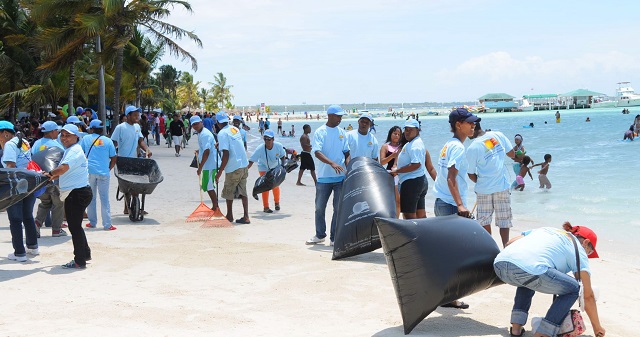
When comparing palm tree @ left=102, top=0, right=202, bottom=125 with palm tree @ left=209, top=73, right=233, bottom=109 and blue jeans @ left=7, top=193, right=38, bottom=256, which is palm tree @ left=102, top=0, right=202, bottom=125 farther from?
palm tree @ left=209, top=73, right=233, bottom=109

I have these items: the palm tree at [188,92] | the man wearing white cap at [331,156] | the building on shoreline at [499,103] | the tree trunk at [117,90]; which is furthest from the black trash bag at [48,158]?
the building on shoreline at [499,103]

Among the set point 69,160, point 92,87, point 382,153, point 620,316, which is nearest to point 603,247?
point 382,153

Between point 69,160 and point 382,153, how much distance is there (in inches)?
145

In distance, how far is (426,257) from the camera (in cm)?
500

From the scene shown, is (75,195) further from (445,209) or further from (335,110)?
(445,209)

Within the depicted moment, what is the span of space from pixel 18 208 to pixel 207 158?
12.1ft

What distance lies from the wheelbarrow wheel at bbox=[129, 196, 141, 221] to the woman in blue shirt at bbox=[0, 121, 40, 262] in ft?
8.56

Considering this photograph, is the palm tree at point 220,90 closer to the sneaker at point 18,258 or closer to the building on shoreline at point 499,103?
the building on shoreline at point 499,103

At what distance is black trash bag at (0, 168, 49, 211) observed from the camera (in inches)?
270

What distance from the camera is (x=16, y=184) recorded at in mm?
6887

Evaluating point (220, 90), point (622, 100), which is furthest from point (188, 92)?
point (622, 100)

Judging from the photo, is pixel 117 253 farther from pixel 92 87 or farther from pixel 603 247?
pixel 92 87

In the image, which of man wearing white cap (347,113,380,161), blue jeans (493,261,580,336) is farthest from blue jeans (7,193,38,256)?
blue jeans (493,261,580,336)

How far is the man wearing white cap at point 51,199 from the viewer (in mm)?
8273
